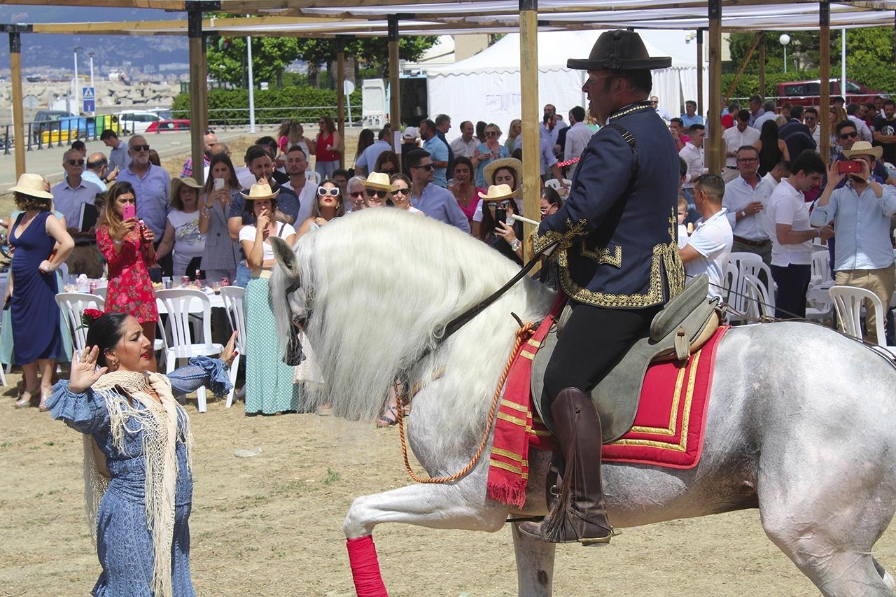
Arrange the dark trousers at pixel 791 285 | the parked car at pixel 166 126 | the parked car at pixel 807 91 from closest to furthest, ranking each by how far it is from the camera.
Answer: the dark trousers at pixel 791 285 → the parked car at pixel 807 91 → the parked car at pixel 166 126

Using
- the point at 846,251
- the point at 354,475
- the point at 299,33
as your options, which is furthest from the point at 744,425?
the point at 299,33

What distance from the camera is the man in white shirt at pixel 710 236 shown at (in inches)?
343

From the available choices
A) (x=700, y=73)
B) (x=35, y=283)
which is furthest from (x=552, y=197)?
(x=700, y=73)

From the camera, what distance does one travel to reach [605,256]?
414 centimetres

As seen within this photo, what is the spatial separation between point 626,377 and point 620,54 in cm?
124

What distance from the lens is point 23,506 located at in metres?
7.54

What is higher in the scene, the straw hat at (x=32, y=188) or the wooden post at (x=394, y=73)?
the wooden post at (x=394, y=73)

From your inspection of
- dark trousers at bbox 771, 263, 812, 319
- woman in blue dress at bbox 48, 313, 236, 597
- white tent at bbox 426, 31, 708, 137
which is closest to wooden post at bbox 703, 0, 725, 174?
dark trousers at bbox 771, 263, 812, 319

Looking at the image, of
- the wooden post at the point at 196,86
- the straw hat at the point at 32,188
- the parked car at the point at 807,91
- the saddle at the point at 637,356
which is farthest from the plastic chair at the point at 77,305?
the parked car at the point at 807,91

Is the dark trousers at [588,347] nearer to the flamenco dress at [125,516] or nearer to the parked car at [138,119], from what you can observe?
the flamenco dress at [125,516]

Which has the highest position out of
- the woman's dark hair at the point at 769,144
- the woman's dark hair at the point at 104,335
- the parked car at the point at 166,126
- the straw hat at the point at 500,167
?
the parked car at the point at 166,126

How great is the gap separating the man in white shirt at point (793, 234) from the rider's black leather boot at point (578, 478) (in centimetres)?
657

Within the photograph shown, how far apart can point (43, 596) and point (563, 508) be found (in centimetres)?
318

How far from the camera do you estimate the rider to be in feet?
13.2
